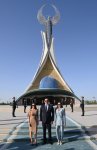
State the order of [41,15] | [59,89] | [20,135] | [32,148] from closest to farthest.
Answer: [32,148], [20,135], [59,89], [41,15]

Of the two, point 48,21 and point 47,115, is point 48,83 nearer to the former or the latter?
point 48,21

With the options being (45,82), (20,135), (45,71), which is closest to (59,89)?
(45,82)

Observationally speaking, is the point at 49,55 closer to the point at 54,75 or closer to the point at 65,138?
the point at 54,75

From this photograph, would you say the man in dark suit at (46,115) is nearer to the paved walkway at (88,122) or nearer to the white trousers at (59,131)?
the white trousers at (59,131)

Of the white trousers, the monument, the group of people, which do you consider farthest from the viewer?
the monument

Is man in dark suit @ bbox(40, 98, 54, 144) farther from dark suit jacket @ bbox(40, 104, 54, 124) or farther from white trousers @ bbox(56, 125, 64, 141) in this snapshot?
white trousers @ bbox(56, 125, 64, 141)

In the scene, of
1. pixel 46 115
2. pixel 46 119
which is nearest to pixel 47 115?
pixel 46 115

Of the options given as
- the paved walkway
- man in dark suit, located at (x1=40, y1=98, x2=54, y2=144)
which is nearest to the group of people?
man in dark suit, located at (x1=40, y1=98, x2=54, y2=144)

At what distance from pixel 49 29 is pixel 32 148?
53.7 m

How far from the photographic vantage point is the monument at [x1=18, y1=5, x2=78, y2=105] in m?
57.0

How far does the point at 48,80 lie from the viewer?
193 feet

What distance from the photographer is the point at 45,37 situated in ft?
201

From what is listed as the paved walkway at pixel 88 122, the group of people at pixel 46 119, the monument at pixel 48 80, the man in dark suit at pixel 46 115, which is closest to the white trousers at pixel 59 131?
the group of people at pixel 46 119

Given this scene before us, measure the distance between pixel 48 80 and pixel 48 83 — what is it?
0.83 m
